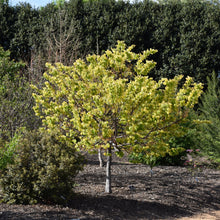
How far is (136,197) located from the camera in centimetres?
607

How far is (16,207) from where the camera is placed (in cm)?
520

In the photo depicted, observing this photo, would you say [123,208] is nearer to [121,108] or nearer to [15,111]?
[121,108]

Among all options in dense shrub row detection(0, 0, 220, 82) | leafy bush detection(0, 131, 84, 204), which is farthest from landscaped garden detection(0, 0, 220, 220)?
dense shrub row detection(0, 0, 220, 82)

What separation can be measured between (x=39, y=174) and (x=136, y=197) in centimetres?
186

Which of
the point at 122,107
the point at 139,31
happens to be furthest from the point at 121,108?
the point at 139,31

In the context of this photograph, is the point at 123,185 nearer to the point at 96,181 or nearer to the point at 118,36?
the point at 96,181

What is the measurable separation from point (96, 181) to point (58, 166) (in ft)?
5.77

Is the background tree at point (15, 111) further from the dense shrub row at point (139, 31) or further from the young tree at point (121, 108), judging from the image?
the dense shrub row at point (139, 31)

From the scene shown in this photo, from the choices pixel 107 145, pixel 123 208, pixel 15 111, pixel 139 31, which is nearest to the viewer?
pixel 107 145

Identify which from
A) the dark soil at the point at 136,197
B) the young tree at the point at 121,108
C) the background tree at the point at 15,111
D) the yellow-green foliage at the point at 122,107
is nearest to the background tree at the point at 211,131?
the dark soil at the point at 136,197

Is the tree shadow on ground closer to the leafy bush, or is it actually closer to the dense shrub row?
the leafy bush

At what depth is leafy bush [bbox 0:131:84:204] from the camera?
17.2 feet

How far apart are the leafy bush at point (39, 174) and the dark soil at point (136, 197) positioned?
0.60 feet

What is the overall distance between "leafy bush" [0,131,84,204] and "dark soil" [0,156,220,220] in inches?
7.2
